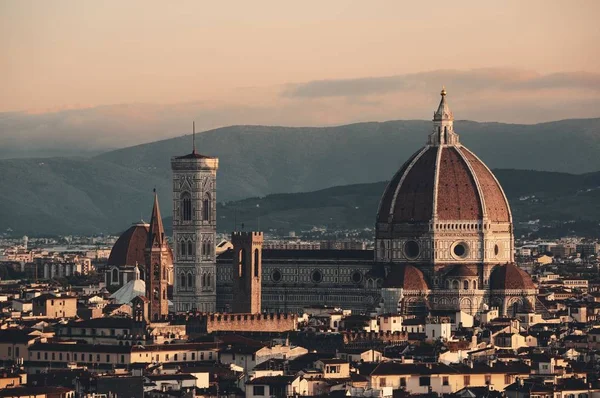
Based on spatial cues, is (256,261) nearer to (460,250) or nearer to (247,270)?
(247,270)

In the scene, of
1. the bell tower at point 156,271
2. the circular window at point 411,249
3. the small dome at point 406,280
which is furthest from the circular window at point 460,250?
the bell tower at point 156,271

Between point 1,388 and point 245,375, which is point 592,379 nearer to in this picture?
point 245,375

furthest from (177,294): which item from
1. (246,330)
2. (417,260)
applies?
(246,330)

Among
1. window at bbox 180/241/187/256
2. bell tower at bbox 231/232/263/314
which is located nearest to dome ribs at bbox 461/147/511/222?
bell tower at bbox 231/232/263/314

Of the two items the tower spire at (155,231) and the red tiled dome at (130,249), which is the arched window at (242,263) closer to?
the tower spire at (155,231)

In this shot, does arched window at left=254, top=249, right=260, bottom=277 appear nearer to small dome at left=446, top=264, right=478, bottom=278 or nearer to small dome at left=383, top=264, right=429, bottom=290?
small dome at left=383, top=264, right=429, bottom=290

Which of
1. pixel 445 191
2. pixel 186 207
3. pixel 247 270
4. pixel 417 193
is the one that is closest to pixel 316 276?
pixel 247 270
